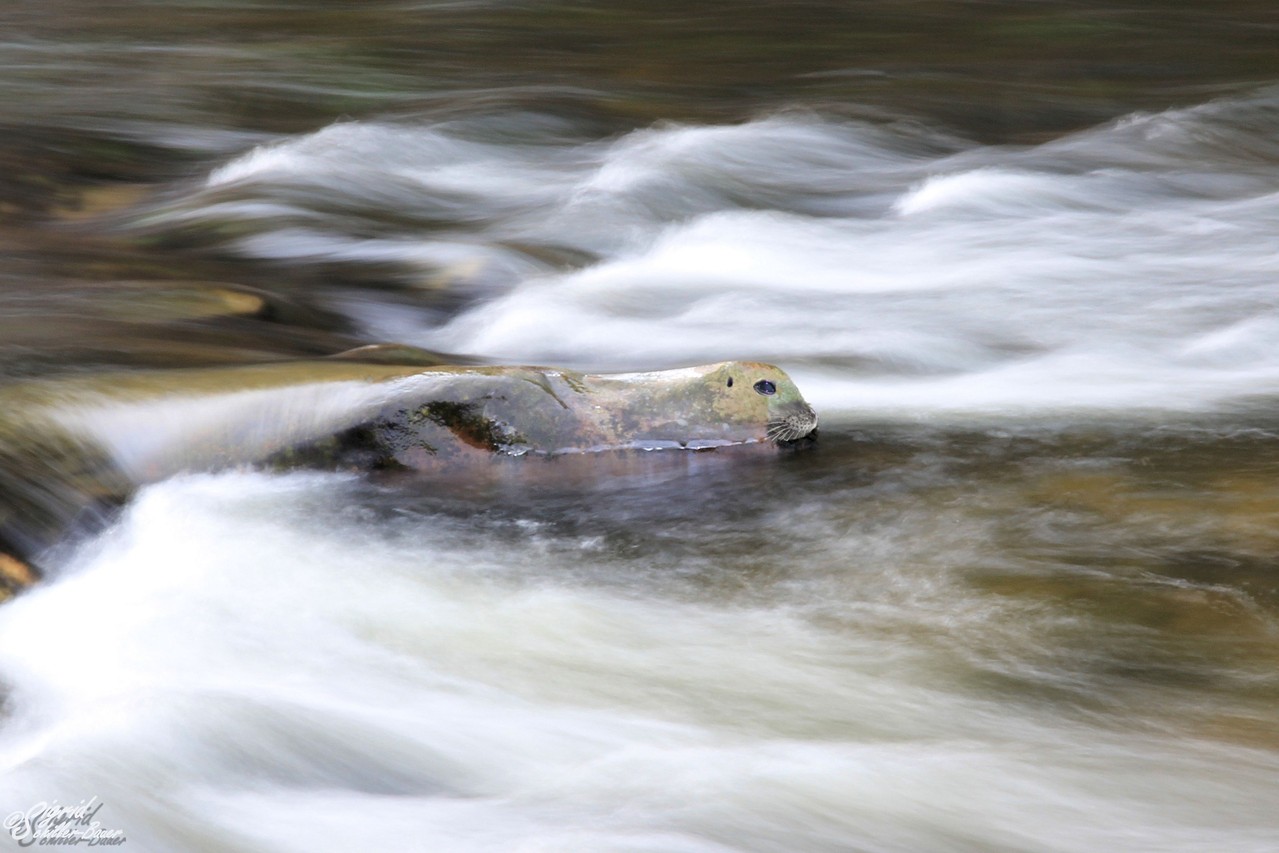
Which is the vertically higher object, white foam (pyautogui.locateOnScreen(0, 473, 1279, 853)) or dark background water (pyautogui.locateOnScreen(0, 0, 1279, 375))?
dark background water (pyautogui.locateOnScreen(0, 0, 1279, 375))

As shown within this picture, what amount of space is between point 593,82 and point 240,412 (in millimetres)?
6993

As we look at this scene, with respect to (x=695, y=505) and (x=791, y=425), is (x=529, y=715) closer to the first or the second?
(x=695, y=505)

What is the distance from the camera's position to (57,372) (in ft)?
14.8

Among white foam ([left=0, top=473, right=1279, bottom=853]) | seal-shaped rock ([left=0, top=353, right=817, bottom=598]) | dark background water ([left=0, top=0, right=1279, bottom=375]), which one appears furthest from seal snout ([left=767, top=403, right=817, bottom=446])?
dark background water ([left=0, top=0, right=1279, bottom=375])

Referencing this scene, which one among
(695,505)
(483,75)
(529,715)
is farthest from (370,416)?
(483,75)

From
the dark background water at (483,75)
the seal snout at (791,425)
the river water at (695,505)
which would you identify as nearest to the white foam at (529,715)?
the river water at (695,505)

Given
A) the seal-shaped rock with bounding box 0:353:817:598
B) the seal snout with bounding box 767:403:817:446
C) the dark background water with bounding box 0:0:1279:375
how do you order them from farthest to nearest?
the dark background water with bounding box 0:0:1279:375
the seal snout with bounding box 767:403:817:446
the seal-shaped rock with bounding box 0:353:817:598

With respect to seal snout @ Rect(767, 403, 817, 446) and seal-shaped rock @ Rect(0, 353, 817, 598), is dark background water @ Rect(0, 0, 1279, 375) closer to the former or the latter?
seal-shaped rock @ Rect(0, 353, 817, 598)

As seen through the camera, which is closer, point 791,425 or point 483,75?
point 791,425

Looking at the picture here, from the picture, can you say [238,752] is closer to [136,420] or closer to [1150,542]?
[136,420]

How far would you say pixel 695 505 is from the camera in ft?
13.7

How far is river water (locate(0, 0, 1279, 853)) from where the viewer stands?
2.86 m

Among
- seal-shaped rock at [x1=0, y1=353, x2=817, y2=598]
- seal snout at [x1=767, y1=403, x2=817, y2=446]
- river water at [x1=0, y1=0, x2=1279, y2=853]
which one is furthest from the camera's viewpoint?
seal snout at [x1=767, y1=403, x2=817, y2=446]

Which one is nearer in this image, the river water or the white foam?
the white foam
